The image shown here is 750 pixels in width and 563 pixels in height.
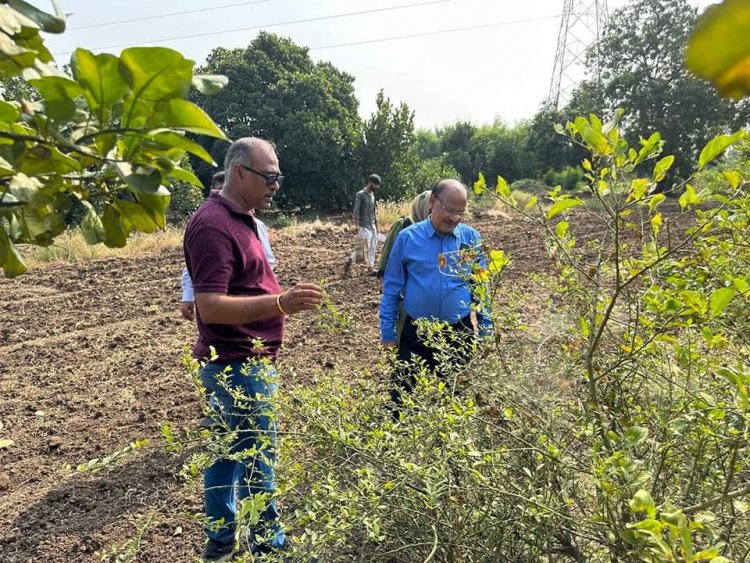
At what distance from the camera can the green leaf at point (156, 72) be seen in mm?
596

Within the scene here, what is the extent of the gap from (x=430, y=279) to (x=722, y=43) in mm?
2501

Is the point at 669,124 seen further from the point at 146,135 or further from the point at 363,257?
the point at 146,135

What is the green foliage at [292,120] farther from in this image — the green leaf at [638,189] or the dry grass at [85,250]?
the green leaf at [638,189]

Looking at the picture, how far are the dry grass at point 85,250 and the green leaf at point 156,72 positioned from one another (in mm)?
9501

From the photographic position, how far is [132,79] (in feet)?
2.01

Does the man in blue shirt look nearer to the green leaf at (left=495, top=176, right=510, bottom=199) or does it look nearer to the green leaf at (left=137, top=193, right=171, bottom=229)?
the green leaf at (left=495, top=176, right=510, bottom=199)

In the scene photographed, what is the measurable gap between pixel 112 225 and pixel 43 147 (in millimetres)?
217

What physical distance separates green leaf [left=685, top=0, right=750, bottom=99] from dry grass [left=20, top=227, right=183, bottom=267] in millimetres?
10029

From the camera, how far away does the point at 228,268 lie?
6.78 feet

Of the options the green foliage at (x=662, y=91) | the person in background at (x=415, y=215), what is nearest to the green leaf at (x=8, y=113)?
the person in background at (x=415, y=215)

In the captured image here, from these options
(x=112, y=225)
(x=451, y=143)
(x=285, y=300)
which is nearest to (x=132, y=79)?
(x=112, y=225)

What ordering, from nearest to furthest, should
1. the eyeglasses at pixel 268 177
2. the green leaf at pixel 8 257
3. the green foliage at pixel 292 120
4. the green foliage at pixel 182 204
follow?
the green leaf at pixel 8 257, the eyeglasses at pixel 268 177, the green foliage at pixel 182 204, the green foliage at pixel 292 120

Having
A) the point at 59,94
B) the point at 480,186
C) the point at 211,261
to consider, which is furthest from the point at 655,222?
the point at 211,261

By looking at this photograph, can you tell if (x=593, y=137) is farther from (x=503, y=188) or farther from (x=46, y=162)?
(x=46, y=162)
